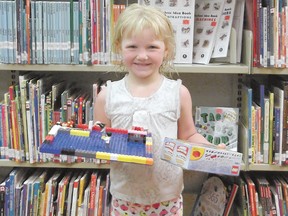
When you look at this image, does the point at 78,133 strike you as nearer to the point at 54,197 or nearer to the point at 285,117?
the point at 54,197

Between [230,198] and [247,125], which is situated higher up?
[247,125]

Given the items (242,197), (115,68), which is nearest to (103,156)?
(115,68)

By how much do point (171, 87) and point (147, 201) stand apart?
0.31m

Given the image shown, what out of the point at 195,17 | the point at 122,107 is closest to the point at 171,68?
the point at 195,17

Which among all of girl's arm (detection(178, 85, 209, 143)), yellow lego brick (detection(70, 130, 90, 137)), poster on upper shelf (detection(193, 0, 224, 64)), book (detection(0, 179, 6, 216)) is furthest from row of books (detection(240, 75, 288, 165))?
book (detection(0, 179, 6, 216))

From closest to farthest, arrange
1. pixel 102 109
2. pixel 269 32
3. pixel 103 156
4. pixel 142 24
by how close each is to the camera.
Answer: pixel 103 156
pixel 142 24
pixel 102 109
pixel 269 32

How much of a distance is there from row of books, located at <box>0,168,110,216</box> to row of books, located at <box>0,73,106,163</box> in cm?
10

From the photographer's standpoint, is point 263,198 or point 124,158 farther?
point 263,198

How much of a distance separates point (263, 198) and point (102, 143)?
880 millimetres

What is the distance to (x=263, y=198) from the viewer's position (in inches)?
62.7

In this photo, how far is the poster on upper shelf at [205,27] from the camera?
1.58 m

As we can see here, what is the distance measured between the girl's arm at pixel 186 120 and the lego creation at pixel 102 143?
17 cm

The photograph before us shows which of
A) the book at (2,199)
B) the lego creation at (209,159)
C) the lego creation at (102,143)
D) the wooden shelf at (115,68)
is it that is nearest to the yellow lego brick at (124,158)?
the lego creation at (102,143)

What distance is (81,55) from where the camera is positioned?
1521 millimetres
